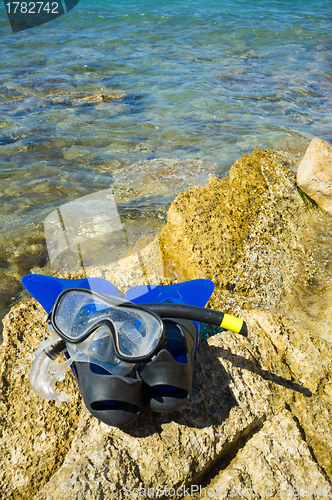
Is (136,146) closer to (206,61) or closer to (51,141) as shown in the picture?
(51,141)

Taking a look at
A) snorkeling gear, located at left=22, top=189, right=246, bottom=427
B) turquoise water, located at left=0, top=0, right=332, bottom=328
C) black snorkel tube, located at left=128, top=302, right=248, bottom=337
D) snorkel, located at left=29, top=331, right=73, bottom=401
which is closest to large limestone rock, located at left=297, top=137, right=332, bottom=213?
turquoise water, located at left=0, top=0, right=332, bottom=328

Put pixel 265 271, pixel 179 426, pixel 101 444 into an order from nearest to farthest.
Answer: pixel 101 444
pixel 179 426
pixel 265 271

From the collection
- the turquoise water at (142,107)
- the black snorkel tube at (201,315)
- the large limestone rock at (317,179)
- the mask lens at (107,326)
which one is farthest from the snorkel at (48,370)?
the large limestone rock at (317,179)

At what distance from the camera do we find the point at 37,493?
143 cm

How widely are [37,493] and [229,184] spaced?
8.94 ft

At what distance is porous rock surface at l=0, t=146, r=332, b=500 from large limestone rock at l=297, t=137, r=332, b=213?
62.0 inches

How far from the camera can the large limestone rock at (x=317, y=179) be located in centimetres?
371

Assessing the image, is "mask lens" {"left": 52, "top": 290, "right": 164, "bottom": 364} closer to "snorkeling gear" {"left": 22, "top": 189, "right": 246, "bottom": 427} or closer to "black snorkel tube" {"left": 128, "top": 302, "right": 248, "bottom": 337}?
"snorkeling gear" {"left": 22, "top": 189, "right": 246, "bottom": 427}

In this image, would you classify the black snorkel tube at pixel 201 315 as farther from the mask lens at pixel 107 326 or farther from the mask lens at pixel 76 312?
the mask lens at pixel 76 312

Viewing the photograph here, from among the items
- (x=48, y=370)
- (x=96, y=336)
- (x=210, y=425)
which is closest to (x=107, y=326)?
(x=96, y=336)

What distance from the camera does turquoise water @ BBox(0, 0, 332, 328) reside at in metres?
4.68

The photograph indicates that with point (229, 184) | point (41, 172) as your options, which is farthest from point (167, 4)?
point (229, 184)

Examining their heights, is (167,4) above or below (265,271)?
above

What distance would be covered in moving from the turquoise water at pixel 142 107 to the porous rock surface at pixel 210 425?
1563 millimetres
